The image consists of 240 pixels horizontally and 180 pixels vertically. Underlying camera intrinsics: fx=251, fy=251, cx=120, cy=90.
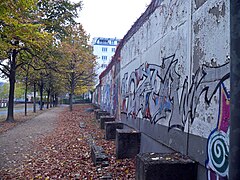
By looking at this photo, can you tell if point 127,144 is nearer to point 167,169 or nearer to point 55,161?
point 55,161

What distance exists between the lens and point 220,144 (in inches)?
134

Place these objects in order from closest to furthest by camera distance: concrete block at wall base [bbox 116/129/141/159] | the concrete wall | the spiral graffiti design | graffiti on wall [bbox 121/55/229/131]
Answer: the spiral graffiti design, the concrete wall, graffiti on wall [bbox 121/55/229/131], concrete block at wall base [bbox 116/129/141/159]

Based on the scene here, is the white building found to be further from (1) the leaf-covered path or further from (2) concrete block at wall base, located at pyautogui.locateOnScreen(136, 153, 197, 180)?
(2) concrete block at wall base, located at pyautogui.locateOnScreen(136, 153, 197, 180)

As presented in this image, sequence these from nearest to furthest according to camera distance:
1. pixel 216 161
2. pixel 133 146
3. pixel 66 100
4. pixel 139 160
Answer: pixel 216 161
pixel 139 160
pixel 133 146
pixel 66 100

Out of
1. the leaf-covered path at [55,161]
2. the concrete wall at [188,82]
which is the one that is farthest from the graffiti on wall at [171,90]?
the leaf-covered path at [55,161]

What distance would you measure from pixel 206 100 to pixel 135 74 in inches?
226

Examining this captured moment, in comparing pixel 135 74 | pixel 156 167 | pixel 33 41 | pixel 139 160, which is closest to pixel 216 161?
pixel 156 167

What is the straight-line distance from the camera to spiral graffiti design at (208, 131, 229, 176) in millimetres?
3256

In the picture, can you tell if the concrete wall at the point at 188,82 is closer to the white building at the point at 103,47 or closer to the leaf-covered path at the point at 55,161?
the leaf-covered path at the point at 55,161

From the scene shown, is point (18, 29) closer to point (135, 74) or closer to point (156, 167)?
point (135, 74)

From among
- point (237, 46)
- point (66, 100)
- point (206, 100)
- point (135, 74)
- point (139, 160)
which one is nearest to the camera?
point (237, 46)

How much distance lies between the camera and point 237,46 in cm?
177

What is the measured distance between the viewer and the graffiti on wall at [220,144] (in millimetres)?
3264

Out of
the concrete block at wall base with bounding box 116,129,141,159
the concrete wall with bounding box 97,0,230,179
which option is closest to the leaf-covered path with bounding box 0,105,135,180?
the concrete block at wall base with bounding box 116,129,141,159
